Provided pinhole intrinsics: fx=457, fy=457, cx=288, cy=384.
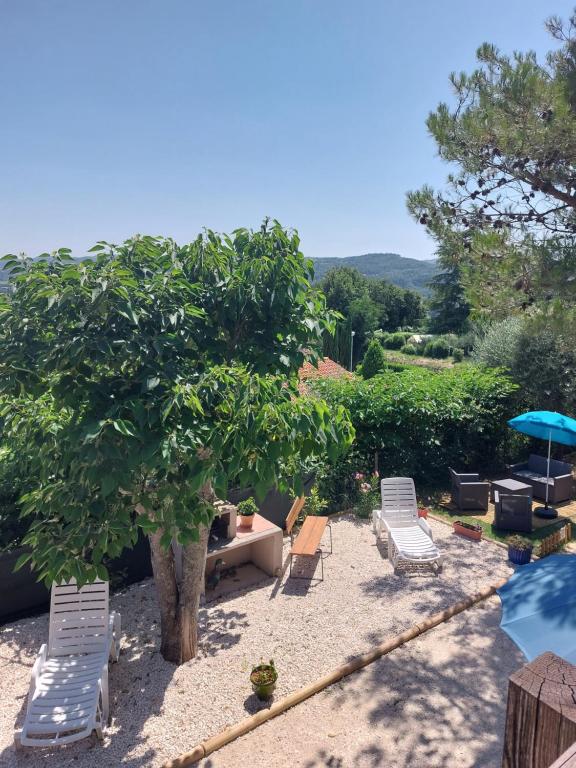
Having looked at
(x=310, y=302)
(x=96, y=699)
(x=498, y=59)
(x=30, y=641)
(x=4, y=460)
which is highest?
(x=498, y=59)

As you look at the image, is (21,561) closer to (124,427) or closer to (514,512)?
(124,427)

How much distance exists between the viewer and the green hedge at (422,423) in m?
9.73

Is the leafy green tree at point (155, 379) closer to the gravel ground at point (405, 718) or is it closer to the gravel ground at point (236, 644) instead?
the gravel ground at point (236, 644)

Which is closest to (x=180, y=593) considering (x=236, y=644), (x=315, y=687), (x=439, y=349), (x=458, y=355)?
(x=236, y=644)

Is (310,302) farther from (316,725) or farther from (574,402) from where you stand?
(574,402)

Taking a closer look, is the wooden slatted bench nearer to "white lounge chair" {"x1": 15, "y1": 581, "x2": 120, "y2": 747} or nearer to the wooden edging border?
the wooden edging border

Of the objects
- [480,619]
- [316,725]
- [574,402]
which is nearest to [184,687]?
Result: [316,725]

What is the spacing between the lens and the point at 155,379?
3.15 metres

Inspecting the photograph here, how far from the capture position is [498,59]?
7508 mm

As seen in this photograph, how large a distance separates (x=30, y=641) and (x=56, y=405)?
3.71 m

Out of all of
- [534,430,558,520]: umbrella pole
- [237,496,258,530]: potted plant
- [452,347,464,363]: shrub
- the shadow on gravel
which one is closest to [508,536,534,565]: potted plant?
the shadow on gravel

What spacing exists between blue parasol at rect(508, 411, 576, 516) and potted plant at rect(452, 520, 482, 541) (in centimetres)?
210

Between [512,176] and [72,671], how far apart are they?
9.05 m

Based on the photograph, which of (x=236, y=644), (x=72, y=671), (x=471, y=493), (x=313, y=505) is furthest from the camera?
(x=471, y=493)
